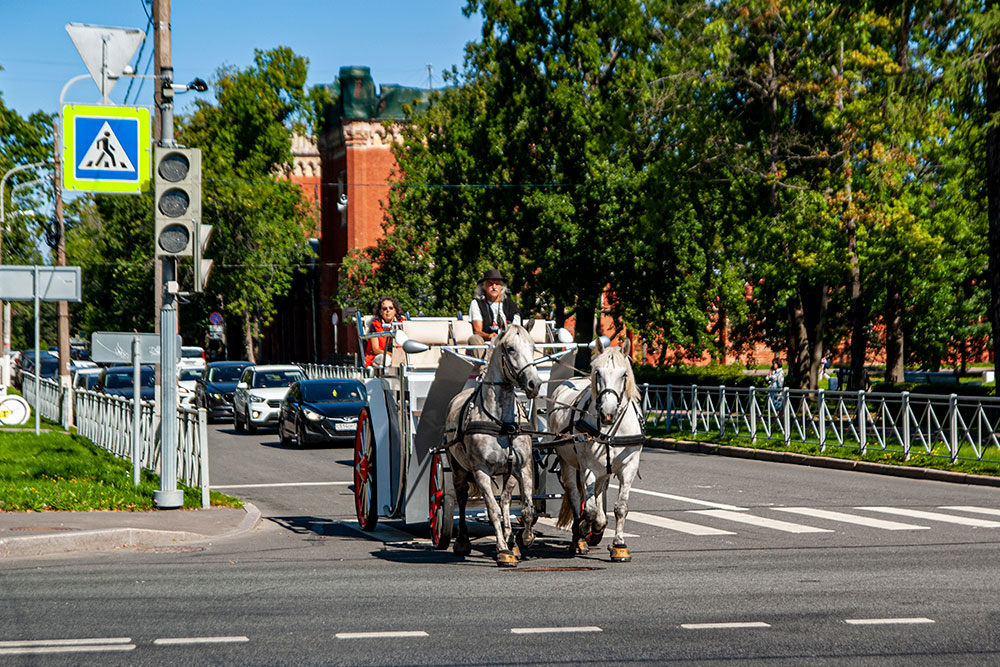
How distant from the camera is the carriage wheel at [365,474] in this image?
12602 mm

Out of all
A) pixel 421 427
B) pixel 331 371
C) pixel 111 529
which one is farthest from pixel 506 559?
pixel 331 371

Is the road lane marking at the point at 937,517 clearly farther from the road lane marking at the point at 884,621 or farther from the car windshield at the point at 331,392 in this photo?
the car windshield at the point at 331,392

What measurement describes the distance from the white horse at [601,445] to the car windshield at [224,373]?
93.6ft

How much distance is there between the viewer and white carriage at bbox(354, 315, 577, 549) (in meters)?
11.1

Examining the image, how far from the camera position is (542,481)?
39.7ft

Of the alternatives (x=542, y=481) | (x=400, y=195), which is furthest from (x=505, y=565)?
(x=400, y=195)

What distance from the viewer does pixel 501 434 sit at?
10117mm

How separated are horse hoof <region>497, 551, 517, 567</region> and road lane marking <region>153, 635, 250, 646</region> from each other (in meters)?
3.10

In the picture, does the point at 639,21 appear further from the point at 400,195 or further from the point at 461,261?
the point at 400,195

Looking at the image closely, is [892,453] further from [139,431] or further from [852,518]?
[139,431]

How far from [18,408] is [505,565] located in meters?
22.3

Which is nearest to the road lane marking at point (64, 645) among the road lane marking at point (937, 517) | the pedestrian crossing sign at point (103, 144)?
the road lane marking at point (937, 517)

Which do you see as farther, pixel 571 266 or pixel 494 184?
pixel 494 184

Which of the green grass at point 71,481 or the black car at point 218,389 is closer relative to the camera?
the green grass at point 71,481
